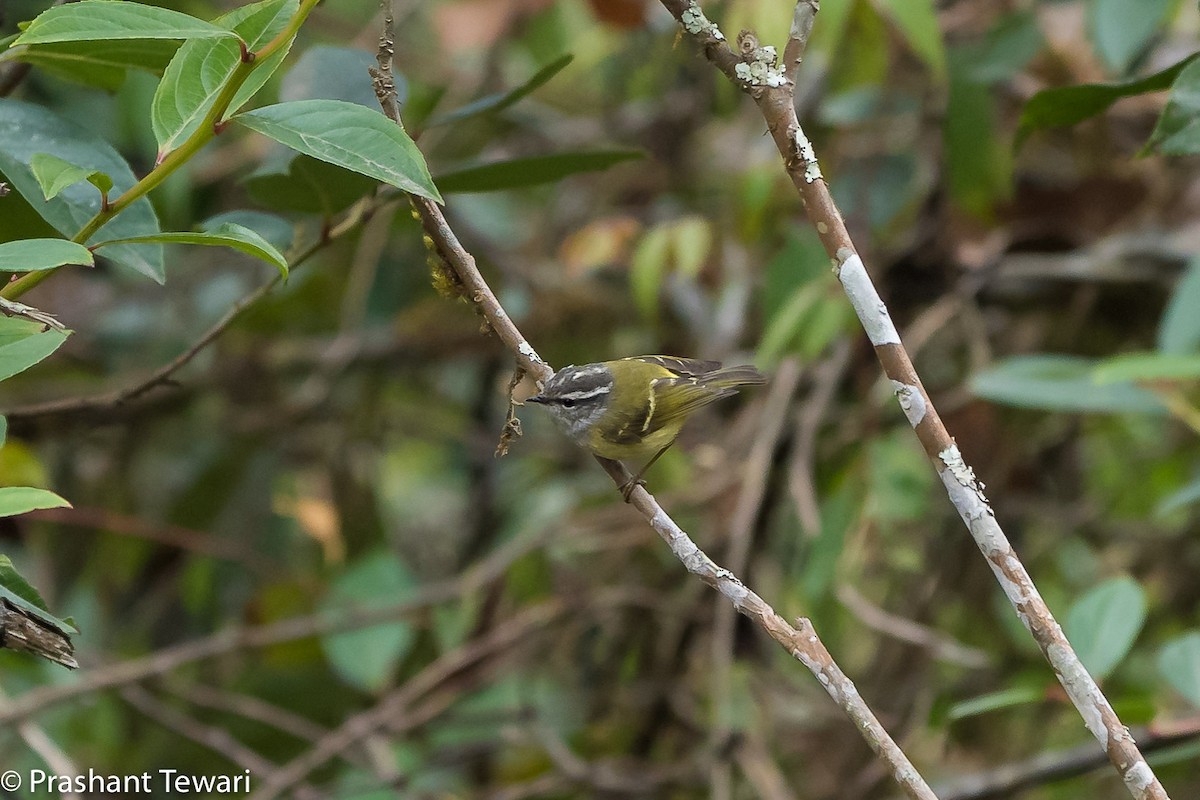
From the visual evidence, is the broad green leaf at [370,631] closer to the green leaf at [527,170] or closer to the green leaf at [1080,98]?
the green leaf at [527,170]

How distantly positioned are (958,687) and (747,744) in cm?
76

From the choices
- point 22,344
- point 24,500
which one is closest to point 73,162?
point 22,344

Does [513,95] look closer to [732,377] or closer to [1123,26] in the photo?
[732,377]

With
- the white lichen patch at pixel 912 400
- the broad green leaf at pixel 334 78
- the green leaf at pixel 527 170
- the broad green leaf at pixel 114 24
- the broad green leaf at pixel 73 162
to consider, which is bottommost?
the white lichen patch at pixel 912 400

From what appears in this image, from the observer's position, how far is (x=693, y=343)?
3.93 meters

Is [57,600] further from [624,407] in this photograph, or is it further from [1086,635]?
[1086,635]

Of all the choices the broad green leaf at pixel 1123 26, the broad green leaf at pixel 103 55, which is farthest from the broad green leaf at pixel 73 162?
the broad green leaf at pixel 1123 26

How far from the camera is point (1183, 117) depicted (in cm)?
158

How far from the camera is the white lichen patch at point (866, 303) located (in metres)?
1.36

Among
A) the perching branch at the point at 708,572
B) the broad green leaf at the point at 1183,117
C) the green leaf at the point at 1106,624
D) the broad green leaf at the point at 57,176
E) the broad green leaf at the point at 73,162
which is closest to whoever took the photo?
the broad green leaf at the point at 57,176

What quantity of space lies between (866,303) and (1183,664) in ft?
3.89

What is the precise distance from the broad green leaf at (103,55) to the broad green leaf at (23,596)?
632mm

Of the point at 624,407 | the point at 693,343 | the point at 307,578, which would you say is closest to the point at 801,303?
the point at 624,407

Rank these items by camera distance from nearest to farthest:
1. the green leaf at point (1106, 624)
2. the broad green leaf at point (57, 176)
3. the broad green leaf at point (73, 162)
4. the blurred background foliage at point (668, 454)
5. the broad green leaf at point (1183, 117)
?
the broad green leaf at point (57, 176) → the broad green leaf at point (73, 162) → the broad green leaf at point (1183, 117) → the green leaf at point (1106, 624) → the blurred background foliage at point (668, 454)
